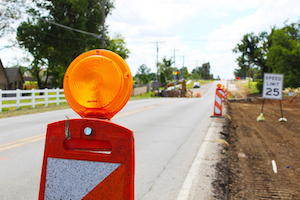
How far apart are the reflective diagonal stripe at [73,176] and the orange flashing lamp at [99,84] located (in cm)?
→ 34

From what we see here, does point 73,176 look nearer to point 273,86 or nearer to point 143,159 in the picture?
point 143,159

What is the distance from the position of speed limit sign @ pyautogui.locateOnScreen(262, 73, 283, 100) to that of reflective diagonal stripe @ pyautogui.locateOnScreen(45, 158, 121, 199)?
37.4 feet

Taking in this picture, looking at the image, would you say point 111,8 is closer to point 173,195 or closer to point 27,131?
point 27,131

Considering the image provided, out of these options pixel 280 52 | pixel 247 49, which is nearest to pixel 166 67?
pixel 247 49

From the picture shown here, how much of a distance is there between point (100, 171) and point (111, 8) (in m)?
43.8

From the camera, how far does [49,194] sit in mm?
1638

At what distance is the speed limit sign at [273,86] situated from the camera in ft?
38.3

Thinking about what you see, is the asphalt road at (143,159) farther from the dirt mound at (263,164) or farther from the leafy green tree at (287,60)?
the leafy green tree at (287,60)

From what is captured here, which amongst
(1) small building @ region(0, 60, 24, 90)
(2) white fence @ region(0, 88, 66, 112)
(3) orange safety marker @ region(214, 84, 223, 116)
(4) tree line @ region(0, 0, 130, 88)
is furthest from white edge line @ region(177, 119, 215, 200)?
(1) small building @ region(0, 60, 24, 90)

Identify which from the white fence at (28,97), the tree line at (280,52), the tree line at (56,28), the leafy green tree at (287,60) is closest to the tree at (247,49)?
the tree line at (280,52)

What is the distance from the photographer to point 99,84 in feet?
5.68

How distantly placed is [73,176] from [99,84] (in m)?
0.58

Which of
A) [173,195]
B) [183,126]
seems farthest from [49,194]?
[183,126]

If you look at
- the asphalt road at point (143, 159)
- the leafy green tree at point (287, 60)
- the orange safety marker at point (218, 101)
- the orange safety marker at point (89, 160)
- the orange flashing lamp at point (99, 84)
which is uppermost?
the leafy green tree at point (287, 60)
